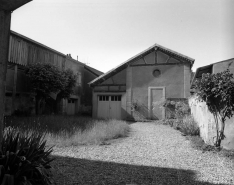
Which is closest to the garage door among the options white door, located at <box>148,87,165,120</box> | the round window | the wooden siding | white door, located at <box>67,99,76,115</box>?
white door, located at <box>148,87,165,120</box>

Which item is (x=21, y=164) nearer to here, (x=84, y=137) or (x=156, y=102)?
(x=84, y=137)

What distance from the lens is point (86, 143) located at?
6.83 metres

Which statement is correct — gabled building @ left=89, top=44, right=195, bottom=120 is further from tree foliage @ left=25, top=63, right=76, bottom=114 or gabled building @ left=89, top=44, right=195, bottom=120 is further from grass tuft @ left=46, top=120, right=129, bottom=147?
grass tuft @ left=46, top=120, right=129, bottom=147

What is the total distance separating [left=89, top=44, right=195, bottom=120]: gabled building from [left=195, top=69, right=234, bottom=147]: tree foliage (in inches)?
310

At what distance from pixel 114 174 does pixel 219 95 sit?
3988mm

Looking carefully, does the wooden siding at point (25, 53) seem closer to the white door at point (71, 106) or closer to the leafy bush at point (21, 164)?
the white door at point (71, 106)

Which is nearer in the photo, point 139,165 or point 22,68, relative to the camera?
point 139,165

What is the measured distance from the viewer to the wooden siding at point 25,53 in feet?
41.1

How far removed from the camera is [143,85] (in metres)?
14.9

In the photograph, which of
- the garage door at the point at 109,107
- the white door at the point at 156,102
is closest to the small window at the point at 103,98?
the garage door at the point at 109,107

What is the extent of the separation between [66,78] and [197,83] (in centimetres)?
1048

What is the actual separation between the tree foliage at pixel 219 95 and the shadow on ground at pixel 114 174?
2495 mm

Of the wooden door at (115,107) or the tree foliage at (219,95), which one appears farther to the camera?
the wooden door at (115,107)

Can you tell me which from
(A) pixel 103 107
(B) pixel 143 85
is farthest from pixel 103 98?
(B) pixel 143 85
